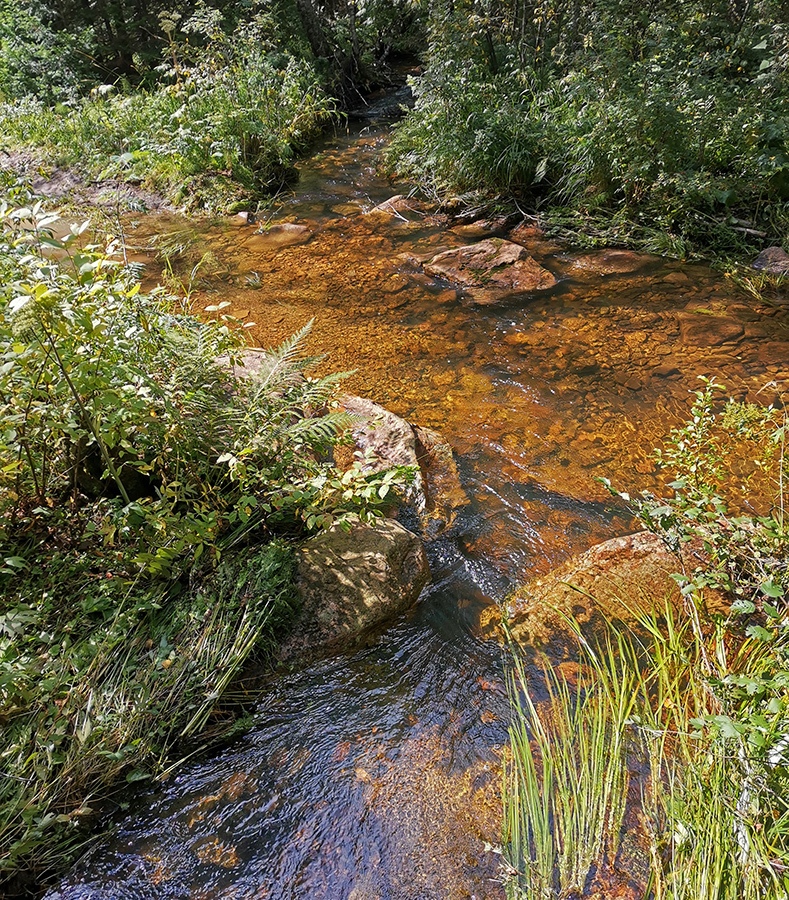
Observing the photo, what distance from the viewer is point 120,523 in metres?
2.65

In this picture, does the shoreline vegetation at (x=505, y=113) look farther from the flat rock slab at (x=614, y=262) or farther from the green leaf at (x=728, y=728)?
the green leaf at (x=728, y=728)

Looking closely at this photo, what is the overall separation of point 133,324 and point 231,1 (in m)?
14.3

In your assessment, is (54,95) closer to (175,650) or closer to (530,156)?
(530,156)

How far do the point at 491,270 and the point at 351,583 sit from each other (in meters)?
4.20

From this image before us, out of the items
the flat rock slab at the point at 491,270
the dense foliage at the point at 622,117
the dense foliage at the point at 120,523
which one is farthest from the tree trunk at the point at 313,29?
the dense foliage at the point at 120,523

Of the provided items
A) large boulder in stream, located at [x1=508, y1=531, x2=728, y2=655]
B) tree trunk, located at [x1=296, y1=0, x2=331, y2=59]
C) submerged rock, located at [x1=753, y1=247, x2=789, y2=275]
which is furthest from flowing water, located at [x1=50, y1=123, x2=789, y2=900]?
tree trunk, located at [x1=296, y1=0, x2=331, y2=59]

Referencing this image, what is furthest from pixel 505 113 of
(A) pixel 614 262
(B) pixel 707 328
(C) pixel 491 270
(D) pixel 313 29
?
(D) pixel 313 29

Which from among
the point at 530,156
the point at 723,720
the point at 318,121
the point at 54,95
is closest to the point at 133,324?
the point at 723,720

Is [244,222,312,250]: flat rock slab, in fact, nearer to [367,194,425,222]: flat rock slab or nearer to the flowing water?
the flowing water

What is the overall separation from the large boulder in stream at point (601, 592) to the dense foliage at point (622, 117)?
413 centimetres

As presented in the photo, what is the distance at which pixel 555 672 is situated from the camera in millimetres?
2621

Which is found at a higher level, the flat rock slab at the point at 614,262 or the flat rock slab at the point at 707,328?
the flat rock slab at the point at 614,262

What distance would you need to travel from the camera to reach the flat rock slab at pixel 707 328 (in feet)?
15.8

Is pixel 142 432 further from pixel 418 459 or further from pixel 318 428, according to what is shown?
pixel 418 459
